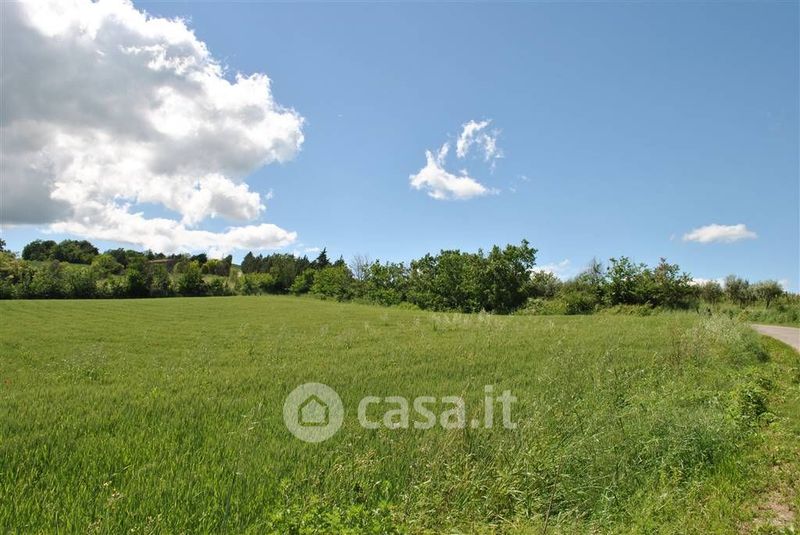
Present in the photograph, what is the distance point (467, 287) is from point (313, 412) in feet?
189

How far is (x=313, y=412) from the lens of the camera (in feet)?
22.7

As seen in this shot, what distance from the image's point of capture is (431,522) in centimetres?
426

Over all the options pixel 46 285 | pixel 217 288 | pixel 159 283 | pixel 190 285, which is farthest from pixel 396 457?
pixel 217 288

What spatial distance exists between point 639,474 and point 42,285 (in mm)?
93137

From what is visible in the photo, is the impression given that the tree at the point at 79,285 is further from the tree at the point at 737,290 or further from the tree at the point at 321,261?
the tree at the point at 737,290

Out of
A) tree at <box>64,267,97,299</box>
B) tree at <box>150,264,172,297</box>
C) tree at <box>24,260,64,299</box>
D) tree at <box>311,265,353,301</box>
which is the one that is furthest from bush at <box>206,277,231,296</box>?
tree at <box>24,260,64,299</box>

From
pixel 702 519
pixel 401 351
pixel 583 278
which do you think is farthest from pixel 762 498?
pixel 583 278

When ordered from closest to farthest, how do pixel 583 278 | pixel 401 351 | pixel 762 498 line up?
pixel 762 498 < pixel 401 351 < pixel 583 278

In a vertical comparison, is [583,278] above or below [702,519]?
above

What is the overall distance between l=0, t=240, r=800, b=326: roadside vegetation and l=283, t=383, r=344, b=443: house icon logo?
26861 mm

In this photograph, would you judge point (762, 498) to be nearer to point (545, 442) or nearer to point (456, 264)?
point (545, 442)

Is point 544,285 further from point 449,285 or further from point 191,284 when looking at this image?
point 191,284

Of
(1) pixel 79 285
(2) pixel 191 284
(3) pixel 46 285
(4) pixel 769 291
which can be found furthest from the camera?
(2) pixel 191 284

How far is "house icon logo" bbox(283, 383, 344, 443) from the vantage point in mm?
5914
